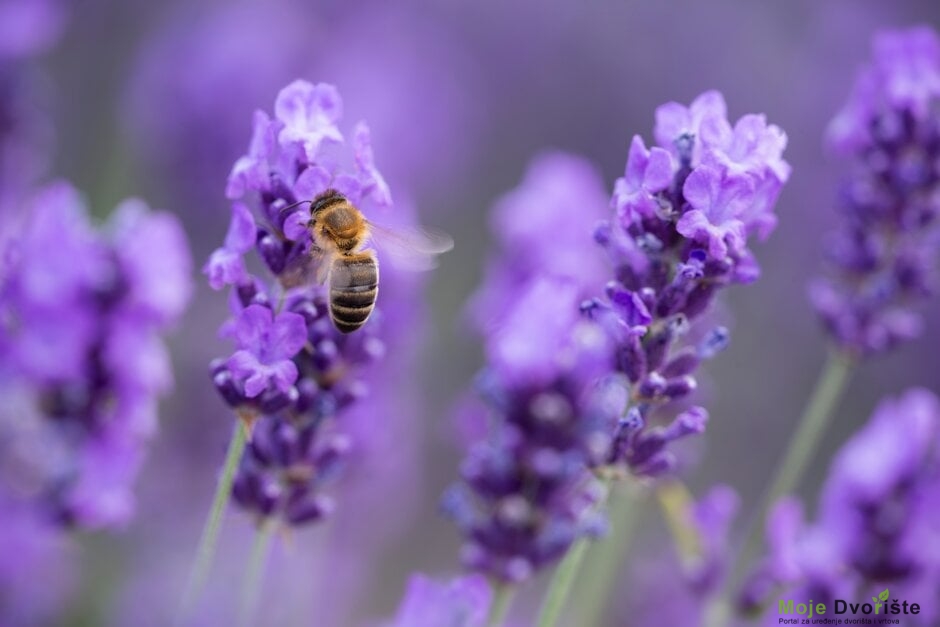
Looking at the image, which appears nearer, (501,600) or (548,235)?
(501,600)

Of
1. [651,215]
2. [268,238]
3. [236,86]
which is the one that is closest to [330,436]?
[268,238]

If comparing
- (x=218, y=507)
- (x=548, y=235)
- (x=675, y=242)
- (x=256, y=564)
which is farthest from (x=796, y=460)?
(x=218, y=507)

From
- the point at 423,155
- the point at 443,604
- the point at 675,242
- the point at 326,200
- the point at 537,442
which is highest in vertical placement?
the point at 423,155

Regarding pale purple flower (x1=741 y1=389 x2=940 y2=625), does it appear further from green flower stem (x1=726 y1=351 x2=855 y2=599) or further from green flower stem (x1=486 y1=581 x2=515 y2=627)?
green flower stem (x1=486 y1=581 x2=515 y2=627)

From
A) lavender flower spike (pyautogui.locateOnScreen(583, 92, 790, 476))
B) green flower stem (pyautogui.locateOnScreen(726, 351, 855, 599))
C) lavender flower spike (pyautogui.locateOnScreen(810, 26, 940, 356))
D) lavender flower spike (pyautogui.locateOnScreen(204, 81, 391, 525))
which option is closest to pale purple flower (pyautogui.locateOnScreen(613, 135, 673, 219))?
lavender flower spike (pyautogui.locateOnScreen(583, 92, 790, 476))

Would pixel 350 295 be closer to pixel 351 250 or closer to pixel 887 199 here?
pixel 351 250
